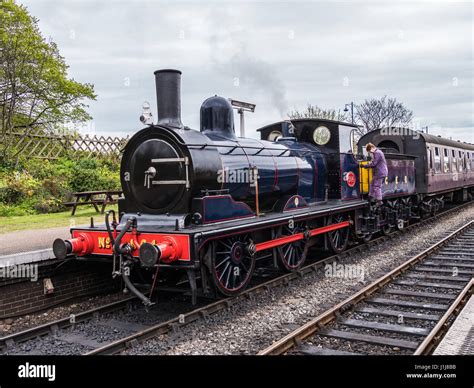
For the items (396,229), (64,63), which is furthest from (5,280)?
(64,63)

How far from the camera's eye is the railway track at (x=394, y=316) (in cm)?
519

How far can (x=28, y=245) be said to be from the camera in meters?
8.55

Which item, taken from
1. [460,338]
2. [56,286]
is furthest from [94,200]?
[460,338]

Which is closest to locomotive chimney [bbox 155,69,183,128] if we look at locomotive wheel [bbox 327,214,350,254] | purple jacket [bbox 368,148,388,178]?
locomotive wheel [bbox 327,214,350,254]

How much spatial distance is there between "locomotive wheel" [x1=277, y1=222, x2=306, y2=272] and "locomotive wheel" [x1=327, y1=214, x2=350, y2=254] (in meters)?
1.18

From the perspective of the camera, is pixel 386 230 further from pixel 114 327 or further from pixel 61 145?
pixel 61 145

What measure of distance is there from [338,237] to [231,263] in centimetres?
406

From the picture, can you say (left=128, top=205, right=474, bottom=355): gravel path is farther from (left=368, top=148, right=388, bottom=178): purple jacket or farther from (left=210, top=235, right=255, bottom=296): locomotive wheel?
(left=368, top=148, right=388, bottom=178): purple jacket

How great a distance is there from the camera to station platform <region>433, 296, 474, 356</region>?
15.4ft

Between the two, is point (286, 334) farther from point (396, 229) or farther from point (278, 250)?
point (396, 229)

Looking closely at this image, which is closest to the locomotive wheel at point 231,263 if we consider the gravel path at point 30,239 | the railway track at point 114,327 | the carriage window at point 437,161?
the railway track at point 114,327

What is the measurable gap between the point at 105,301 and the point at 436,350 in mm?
4973

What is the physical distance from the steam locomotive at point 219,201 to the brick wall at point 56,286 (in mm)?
768

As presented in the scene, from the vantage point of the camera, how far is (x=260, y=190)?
7.95m
